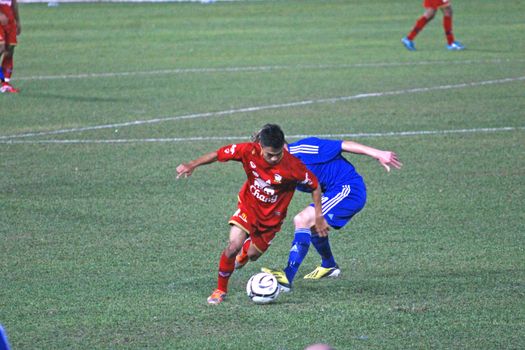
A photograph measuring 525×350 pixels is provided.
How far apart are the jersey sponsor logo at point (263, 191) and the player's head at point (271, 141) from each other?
27cm

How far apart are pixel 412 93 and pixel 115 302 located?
1188cm

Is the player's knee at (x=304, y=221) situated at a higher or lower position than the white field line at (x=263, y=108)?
higher

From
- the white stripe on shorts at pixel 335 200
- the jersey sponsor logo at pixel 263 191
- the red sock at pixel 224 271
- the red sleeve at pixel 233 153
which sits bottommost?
the red sock at pixel 224 271

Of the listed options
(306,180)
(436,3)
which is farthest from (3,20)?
(306,180)

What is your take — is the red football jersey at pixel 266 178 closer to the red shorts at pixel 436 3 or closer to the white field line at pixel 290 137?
the white field line at pixel 290 137

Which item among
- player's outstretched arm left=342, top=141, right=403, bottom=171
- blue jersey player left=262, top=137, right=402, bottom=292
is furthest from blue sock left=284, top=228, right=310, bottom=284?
player's outstretched arm left=342, top=141, right=403, bottom=171

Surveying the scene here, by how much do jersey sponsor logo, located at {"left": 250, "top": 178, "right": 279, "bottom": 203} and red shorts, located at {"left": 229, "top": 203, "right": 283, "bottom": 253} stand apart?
143 millimetres

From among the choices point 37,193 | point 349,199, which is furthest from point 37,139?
point 349,199

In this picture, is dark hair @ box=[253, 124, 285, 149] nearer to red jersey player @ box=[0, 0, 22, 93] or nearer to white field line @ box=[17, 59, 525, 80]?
red jersey player @ box=[0, 0, 22, 93]

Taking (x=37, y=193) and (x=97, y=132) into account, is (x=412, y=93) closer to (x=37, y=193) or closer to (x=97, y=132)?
(x=97, y=132)

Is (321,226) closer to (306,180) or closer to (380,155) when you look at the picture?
(306,180)

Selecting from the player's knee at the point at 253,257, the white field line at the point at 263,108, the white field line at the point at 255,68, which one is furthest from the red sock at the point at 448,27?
the player's knee at the point at 253,257

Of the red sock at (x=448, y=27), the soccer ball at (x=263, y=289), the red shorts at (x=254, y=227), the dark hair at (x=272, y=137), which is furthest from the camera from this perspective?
the red sock at (x=448, y=27)

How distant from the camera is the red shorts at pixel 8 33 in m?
19.4
